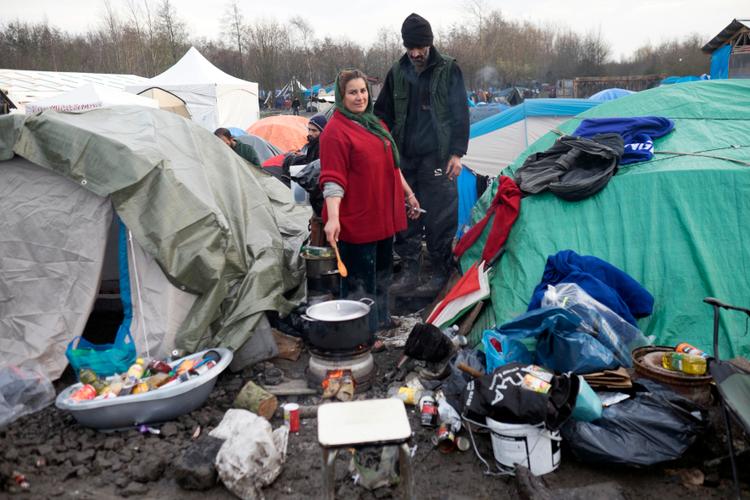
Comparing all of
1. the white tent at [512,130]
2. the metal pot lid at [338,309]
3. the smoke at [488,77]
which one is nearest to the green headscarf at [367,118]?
the metal pot lid at [338,309]

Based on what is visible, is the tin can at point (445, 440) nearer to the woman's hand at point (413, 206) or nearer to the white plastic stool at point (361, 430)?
the white plastic stool at point (361, 430)

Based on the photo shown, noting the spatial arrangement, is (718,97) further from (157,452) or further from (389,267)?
(157,452)

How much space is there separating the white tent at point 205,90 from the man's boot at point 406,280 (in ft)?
A: 48.0

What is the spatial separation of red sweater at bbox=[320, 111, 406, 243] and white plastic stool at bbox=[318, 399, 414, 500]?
185cm

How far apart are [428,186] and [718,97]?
2.60 meters

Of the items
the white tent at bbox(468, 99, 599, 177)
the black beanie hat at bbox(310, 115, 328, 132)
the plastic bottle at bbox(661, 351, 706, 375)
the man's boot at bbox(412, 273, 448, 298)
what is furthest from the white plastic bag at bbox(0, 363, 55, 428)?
the white tent at bbox(468, 99, 599, 177)

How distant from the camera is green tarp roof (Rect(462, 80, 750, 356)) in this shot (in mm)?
3816

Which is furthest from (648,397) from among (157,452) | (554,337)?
(157,452)

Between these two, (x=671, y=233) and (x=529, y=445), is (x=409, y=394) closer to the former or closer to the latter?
(x=529, y=445)

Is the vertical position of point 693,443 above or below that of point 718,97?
below

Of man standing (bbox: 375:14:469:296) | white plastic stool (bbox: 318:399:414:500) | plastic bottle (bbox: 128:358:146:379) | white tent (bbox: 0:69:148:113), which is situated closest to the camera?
white plastic stool (bbox: 318:399:414:500)

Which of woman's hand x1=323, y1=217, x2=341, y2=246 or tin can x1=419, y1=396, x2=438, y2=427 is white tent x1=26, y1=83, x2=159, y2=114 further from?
tin can x1=419, y1=396, x2=438, y2=427

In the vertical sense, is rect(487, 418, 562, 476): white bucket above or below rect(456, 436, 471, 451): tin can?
above

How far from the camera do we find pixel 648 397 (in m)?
3.00
